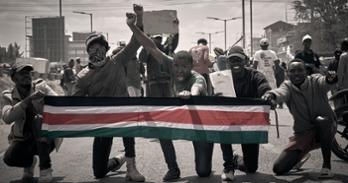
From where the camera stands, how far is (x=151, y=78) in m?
9.33

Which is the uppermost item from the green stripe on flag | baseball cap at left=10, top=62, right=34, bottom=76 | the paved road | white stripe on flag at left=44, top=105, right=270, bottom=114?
baseball cap at left=10, top=62, right=34, bottom=76

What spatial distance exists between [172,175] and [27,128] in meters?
2.04

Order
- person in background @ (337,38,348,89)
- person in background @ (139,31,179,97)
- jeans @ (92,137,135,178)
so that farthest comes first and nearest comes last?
1. person in background @ (337,38,348,89)
2. person in background @ (139,31,179,97)
3. jeans @ (92,137,135,178)

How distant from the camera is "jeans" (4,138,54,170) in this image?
291 inches

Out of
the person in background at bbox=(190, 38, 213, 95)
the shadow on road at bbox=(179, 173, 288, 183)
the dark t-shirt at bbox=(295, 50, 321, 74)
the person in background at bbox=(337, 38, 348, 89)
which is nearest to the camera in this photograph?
the shadow on road at bbox=(179, 173, 288, 183)

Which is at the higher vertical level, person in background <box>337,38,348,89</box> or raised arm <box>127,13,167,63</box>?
raised arm <box>127,13,167,63</box>

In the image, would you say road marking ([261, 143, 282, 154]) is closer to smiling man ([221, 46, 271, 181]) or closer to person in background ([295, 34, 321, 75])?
smiling man ([221, 46, 271, 181])

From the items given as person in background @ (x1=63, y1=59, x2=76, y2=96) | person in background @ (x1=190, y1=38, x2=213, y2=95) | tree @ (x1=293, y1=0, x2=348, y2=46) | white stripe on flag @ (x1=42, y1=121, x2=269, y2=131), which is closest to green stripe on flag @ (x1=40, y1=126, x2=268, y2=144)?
white stripe on flag @ (x1=42, y1=121, x2=269, y2=131)

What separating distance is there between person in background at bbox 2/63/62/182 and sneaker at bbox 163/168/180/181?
1526mm

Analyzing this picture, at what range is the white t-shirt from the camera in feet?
48.3

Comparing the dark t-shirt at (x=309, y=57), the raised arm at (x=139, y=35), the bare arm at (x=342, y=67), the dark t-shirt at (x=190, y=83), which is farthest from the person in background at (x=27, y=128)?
the dark t-shirt at (x=309, y=57)

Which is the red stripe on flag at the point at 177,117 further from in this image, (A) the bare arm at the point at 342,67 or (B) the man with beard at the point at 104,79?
(A) the bare arm at the point at 342,67

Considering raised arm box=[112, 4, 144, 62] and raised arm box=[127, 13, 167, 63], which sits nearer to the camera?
raised arm box=[127, 13, 167, 63]

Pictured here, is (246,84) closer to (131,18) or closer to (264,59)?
(131,18)
